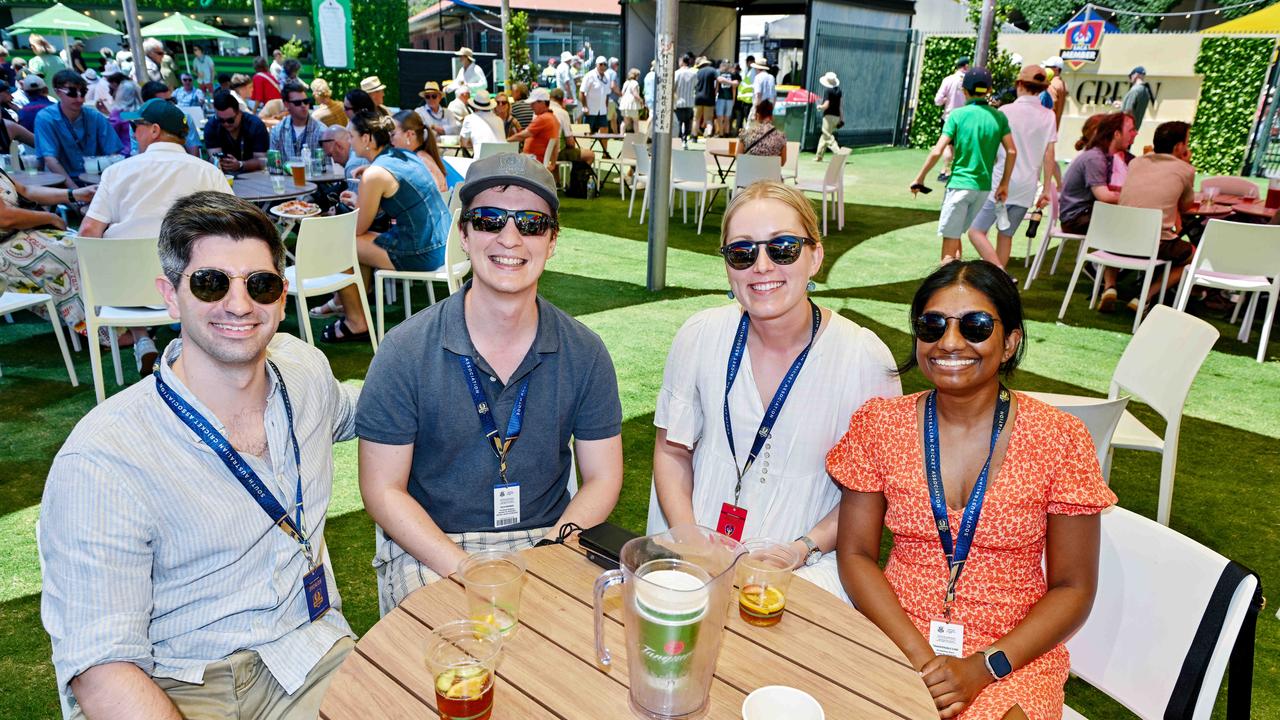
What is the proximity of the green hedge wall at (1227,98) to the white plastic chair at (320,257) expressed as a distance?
15597 mm

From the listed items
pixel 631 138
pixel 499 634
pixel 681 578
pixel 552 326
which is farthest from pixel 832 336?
pixel 631 138

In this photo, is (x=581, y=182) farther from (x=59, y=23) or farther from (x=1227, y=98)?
(x=59, y=23)

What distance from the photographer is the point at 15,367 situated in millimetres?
4816

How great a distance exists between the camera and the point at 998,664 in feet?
5.46

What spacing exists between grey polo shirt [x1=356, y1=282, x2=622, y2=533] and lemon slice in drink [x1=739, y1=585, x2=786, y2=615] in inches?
29.7

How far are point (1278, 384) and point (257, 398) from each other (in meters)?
6.12

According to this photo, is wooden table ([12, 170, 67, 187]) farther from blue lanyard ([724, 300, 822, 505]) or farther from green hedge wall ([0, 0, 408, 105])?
green hedge wall ([0, 0, 408, 105])

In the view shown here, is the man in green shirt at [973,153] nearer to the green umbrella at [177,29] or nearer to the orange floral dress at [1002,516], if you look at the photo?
the orange floral dress at [1002,516]

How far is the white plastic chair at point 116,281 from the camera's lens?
3826 millimetres

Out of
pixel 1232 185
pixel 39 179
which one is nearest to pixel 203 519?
pixel 39 179

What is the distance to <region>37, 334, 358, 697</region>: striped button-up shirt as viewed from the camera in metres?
1.40

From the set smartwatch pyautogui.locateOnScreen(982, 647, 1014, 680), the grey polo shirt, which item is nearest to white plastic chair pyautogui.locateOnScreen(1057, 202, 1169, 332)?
smartwatch pyautogui.locateOnScreen(982, 647, 1014, 680)

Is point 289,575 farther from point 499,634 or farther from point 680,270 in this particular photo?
point 680,270

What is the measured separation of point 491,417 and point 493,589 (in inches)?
24.9
